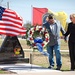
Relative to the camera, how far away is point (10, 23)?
12125 millimetres

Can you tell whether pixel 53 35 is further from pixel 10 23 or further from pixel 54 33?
pixel 10 23

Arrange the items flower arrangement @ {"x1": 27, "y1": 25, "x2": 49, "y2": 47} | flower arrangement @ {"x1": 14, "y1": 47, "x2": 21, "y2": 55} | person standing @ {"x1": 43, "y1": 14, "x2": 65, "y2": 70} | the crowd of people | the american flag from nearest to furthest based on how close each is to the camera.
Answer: the crowd of people < person standing @ {"x1": 43, "y1": 14, "x2": 65, "y2": 70} < flower arrangement @ {"x1": 27, "y1": 25, "x2": 49, "y2": 47} < the american flag < flower arrangement @ {"x1": 14, "y1": 47, "x2": 21, "y2": 55}

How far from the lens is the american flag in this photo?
12.0m


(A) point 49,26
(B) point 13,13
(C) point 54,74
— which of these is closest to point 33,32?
(A) point 49,26

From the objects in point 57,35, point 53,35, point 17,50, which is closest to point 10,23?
point 17,50

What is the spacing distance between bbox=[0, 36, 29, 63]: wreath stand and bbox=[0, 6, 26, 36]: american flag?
70cm

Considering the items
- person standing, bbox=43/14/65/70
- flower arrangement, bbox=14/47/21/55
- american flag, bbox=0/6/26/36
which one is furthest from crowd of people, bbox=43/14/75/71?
flower arrangement, bbox=14/47/21/55

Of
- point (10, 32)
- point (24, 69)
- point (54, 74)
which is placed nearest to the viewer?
point (54, 74)

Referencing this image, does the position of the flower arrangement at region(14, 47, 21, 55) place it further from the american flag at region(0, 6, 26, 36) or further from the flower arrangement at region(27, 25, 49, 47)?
the flower arrangement at region(27, 25, 49, 47)

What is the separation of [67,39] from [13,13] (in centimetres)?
237

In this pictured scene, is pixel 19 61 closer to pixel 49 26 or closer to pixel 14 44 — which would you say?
pixel 14 44

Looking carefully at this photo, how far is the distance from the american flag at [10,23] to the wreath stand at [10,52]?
702 millimetres

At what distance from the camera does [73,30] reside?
10930 millimetres

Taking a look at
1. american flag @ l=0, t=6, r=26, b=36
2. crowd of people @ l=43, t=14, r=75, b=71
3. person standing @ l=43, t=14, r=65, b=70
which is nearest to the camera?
crowd of people @ l=43, t=14, r=75, b=71
